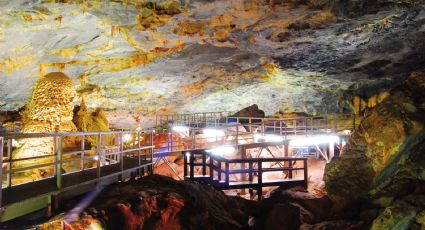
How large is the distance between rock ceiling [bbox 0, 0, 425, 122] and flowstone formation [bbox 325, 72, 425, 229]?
228 cm

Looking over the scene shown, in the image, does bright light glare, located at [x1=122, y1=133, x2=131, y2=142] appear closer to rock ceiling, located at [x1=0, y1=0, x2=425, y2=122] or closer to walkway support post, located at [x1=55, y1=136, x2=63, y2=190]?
rock ceiling, located at [x1=0, y1=0, x2=425, y2=122]

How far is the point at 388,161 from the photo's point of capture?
34.2 ft

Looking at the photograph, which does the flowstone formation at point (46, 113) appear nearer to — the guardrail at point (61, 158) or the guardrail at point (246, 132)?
the guardrail at point (61, 158)

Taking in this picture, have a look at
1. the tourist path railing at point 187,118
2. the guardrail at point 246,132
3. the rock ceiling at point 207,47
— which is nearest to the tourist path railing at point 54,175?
the rock ceiling at point 207,47

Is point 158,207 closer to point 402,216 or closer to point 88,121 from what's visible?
point 402,216

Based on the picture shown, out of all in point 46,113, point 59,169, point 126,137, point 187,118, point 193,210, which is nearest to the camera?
point 59,169

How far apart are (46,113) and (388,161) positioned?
12374mm

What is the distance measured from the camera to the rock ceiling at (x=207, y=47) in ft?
28.4

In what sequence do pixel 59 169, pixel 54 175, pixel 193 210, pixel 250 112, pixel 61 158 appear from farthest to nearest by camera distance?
Answer: pixel 250 112, pixel 193 210, pixel 54 175, pixel 61 158, pixel 59 169

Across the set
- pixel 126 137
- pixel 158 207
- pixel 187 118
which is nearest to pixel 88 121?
pixel 126 137

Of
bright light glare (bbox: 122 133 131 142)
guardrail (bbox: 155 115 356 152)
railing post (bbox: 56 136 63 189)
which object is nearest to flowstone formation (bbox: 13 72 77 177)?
guardrail (bbox: 155 115 356 152)

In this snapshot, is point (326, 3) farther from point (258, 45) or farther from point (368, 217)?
point (368, 217)

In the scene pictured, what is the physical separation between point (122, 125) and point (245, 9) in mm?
19152

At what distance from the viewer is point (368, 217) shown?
9.87 m
